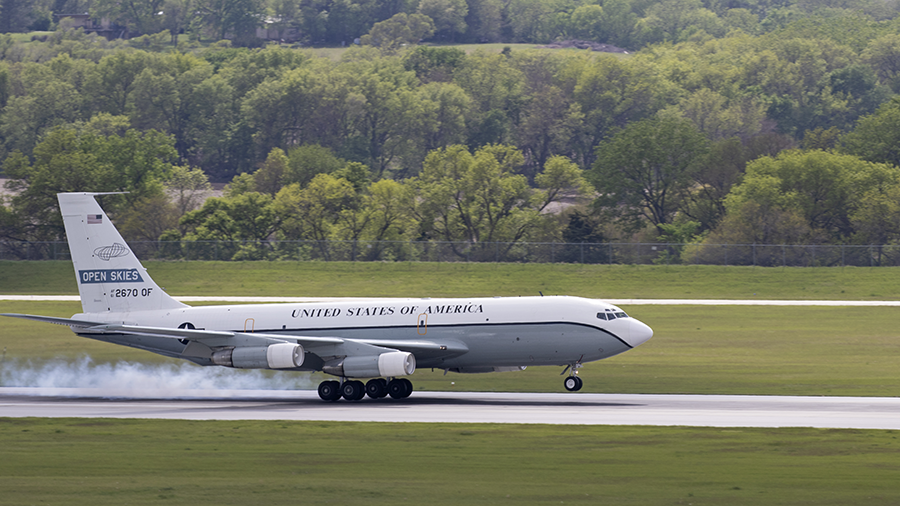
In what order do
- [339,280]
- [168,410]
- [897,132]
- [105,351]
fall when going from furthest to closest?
[897,132]
[339,280]
[105,351]
[168,410]

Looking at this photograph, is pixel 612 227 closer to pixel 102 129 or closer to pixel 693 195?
pixel 693 195

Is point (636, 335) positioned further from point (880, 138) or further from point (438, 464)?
point (880, 138)

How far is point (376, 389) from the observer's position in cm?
4462

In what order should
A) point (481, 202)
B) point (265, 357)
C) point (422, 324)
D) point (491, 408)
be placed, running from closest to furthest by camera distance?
point (491, 408) → point (265, 357) → point (422, 324) → point (481, 202)

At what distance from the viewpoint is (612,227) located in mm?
131875

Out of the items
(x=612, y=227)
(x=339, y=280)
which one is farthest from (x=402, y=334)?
(x=612, y=227)

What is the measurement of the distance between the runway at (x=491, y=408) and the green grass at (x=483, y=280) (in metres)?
48.1

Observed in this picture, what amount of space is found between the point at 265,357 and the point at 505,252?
6781 centimetres

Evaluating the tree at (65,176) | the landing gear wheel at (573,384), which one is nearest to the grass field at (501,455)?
the landing gear wheel at (573,384)

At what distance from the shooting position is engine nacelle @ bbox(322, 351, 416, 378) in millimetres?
42375

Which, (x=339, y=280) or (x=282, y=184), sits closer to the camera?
(x=339, y=280)

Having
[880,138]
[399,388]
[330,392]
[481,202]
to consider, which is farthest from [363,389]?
[880,138]

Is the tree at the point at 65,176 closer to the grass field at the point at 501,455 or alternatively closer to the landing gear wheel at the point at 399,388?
the grass field at the point at 501,455

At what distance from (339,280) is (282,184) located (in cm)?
5414
